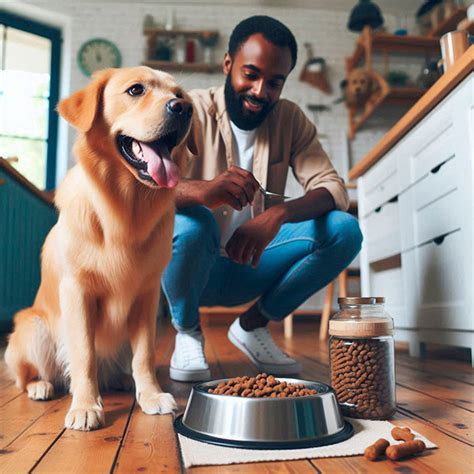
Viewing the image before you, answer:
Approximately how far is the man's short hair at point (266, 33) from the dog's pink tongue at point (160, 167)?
0.67m

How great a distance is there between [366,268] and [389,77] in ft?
8.52

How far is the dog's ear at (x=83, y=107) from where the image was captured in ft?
3.45

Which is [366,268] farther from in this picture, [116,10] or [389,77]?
[116,10]

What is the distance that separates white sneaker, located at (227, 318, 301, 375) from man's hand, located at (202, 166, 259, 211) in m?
0.59

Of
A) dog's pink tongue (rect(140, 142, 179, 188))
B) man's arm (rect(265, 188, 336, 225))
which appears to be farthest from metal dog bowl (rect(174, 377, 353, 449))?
man's arm (rect(265, 188, 336, 225))

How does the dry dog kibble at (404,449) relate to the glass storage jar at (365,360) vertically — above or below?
below

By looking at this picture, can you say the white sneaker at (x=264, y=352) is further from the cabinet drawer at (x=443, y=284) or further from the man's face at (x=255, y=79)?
the man's face at (x=255, y=79)

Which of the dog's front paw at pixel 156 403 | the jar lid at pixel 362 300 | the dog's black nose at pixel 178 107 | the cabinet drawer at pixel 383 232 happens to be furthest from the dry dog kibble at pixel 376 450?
the cabinet drawer at pixel 383 232

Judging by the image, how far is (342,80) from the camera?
4.66 m

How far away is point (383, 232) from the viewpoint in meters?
2.32

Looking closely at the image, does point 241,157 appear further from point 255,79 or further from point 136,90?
point 136,90

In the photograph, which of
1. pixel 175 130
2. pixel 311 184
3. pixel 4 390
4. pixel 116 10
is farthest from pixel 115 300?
pixel 116 10

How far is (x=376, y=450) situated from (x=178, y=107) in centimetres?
74

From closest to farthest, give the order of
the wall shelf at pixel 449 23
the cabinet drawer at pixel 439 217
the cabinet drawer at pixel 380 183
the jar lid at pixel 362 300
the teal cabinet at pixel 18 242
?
the jar lid at pixel 362 300, the cabinet drawer at pixel 439 217, the cabinet drawer at pixel 380 183, the teal cabinet at pixel 18 242, the wall shelf at pixel 449 23
